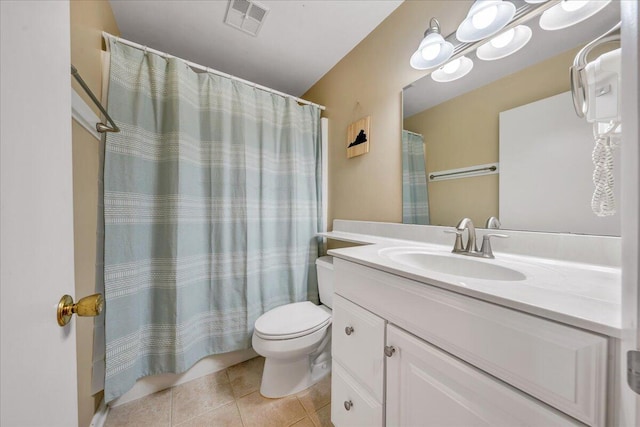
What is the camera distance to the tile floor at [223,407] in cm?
110

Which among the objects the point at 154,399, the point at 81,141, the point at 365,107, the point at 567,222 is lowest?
the point at 154,399

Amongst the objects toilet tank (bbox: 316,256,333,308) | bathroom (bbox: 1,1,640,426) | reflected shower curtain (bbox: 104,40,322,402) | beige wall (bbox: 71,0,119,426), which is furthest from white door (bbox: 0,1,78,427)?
toilet tank (bbox: 316,256,333,308)

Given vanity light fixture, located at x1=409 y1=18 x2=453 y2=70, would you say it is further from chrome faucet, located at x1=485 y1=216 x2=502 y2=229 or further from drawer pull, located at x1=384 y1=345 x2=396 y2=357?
drawer pull, located at x1=384 y1=345 x2=396 y2=357

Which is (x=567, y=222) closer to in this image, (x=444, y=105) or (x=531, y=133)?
(x=531, y=133)

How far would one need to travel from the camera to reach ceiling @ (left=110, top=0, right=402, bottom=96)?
4.14ft

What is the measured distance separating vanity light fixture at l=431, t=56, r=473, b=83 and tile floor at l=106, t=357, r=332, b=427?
71.1 inches

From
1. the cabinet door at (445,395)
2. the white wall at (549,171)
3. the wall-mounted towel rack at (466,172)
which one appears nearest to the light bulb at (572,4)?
the white wall at (549,171)

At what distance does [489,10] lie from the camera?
87 cm

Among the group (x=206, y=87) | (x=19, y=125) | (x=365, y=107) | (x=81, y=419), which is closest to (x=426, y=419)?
(x=19, y=125)

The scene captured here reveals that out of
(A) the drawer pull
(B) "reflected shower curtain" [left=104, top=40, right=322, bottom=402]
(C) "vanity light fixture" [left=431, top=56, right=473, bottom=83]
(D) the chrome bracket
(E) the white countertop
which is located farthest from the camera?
(B) "reflected shower curtain" [left=104, top=40, right=322, bottom=402]

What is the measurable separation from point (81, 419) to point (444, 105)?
216 centimetres

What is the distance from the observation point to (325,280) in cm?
153

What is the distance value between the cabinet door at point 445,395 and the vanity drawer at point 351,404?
0.06 meters

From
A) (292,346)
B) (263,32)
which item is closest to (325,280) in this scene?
(292,346)
